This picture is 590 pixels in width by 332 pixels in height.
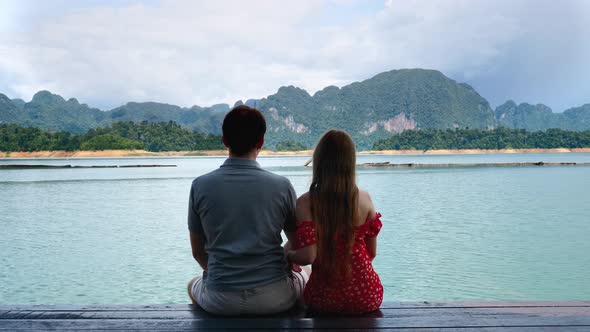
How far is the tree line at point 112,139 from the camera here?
7762 centimetres

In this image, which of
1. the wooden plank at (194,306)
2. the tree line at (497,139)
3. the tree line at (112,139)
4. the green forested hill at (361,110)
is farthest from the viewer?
the green forested hill at (361,110)

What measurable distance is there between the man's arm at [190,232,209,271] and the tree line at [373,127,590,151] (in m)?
98.0

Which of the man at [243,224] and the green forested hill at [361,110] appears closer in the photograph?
the man at [243,224]

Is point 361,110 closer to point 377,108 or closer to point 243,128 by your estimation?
point 377,108

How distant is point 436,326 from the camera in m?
2.11

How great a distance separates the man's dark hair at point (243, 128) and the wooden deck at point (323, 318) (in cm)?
72

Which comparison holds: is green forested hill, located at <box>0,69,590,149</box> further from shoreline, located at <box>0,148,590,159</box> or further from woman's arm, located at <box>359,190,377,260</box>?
woman's arm, located at <box>359,190,377,260</box>

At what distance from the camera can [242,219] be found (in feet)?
7.02

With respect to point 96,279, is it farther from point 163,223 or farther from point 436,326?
point 436,326

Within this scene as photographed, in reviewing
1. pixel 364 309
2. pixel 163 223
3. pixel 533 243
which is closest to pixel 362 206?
pixel 364 309

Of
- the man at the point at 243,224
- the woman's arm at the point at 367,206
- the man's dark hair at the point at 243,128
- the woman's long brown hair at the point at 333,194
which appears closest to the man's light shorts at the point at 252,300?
the man at the point at 243,224

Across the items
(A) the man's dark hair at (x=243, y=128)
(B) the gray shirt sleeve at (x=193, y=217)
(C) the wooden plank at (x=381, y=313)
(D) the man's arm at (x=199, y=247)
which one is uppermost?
(A) the man's dark hair at (x=243, y=128)

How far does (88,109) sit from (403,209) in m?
145

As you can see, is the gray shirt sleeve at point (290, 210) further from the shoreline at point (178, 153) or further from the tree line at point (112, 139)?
the shoreline at point (178, 153)
